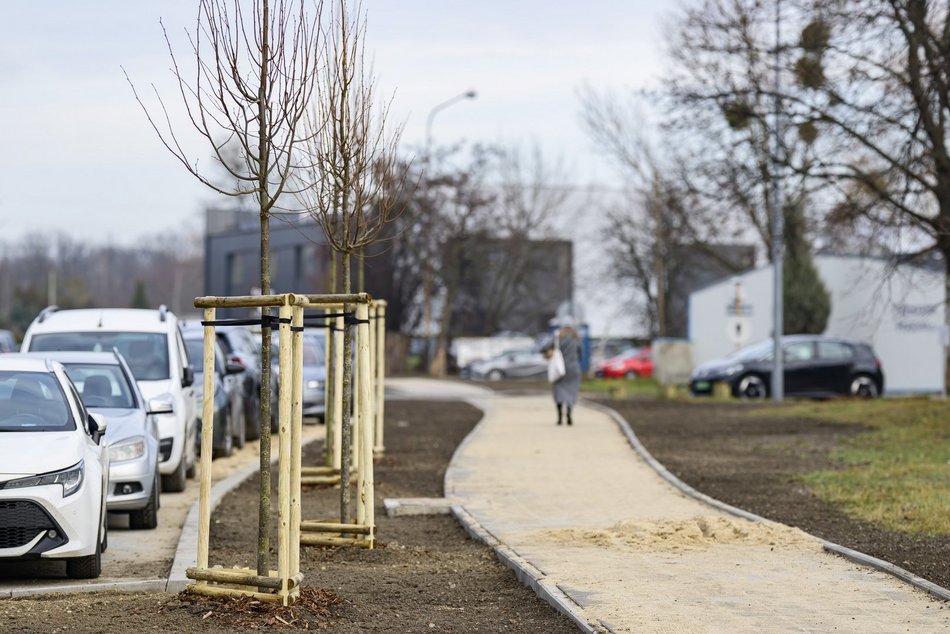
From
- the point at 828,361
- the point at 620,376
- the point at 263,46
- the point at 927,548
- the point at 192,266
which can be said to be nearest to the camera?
the point at 263,46

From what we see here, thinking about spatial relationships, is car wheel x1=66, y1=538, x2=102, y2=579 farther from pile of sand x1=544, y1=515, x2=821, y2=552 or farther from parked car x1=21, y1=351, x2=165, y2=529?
pile of sand x1=544, y1=515, x2=821, y2=552

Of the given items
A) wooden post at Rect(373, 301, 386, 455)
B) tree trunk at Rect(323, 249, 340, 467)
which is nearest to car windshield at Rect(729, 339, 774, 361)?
wooden post at Rect(373, 301, 386, 455)

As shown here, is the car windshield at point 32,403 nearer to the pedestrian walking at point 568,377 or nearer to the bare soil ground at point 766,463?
the bare soil ground at point 766,463

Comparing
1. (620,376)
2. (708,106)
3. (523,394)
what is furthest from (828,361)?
(620,376)

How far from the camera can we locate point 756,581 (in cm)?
832

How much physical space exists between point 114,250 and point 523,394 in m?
107

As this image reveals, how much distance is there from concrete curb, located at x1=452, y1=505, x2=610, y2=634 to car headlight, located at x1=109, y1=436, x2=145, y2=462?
2595 mm

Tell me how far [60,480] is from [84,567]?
1.86 feet

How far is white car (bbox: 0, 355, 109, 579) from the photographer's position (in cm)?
834

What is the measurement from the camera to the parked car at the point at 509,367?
5438cm

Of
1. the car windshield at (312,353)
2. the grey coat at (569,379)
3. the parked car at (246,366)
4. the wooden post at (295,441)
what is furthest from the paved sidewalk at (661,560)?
the car windshield at (312,353)

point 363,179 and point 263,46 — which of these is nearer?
point 263,46

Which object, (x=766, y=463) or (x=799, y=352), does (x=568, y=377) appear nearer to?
(x=766, y=463)

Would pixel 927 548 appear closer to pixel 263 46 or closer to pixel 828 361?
pixel 263 46
